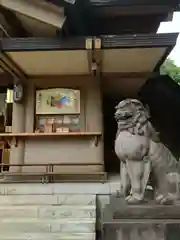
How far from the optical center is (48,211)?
19.9 feet

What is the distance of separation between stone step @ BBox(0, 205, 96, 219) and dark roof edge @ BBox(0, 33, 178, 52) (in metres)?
3.17

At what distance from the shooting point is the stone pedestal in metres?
3.17

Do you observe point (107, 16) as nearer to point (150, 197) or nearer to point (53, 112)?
point (53, 112)

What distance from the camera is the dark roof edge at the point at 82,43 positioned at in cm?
694

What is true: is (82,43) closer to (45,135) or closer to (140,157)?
(45,135)

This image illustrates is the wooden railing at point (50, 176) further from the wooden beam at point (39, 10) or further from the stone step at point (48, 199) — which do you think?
the wooden beam at point (39, 10)

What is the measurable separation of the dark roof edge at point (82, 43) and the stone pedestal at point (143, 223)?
14.3ft

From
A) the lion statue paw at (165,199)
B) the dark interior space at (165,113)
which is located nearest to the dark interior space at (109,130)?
the dark interior space at (165,113)

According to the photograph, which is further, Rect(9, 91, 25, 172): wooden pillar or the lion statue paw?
Rect(9, 91, 25, 172): wooden pillar

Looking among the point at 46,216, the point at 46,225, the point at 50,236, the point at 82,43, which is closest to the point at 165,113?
the point at 82,43

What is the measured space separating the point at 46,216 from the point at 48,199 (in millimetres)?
626

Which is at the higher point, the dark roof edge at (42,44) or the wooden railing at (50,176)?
the dark roof edge at (42,44)

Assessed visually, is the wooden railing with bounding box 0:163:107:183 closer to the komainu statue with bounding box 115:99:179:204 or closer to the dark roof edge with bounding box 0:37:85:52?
the dark roof edge with bounding box 0:37:85:52

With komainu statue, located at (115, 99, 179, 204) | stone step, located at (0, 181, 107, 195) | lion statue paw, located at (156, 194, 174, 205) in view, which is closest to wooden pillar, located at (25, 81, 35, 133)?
stone step, located at (0, 181, 107, 195)
